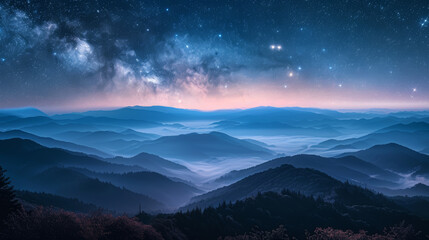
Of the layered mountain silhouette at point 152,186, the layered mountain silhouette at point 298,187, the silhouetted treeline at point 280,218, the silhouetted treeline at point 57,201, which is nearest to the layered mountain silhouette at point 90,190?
the layered mountain silhouette at point 152,186

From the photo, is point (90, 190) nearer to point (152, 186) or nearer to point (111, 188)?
point (111, 188)

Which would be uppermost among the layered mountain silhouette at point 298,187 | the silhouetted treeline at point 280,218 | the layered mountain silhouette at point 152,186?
the silhouetted treeline at point 280,218

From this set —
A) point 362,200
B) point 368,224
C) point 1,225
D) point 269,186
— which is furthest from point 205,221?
point 269,186

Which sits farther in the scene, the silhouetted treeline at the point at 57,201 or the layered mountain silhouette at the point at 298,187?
the silhouetted treeline at the point at 57,201

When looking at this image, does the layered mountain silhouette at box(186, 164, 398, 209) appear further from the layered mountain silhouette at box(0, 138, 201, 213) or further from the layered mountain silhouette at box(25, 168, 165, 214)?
the layered mountain silhouette at box(0, 138, 201, 213)

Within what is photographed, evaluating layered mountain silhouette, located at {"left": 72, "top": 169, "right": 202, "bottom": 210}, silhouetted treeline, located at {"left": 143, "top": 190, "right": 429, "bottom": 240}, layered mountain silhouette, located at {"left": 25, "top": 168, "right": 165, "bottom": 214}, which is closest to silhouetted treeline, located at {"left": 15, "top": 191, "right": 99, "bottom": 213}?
layered mountain silhouette, located at {"left": 25, "top": 168, "right": 165, "bottom": 214}

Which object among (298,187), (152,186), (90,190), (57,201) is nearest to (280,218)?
(298,187)

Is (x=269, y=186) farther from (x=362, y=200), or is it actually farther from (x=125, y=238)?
A: (x=125, y=238)

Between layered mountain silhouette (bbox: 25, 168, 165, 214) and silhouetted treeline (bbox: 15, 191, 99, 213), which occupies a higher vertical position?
Result: silhouetted treeline (bbox: 15, 191, 99, 213)

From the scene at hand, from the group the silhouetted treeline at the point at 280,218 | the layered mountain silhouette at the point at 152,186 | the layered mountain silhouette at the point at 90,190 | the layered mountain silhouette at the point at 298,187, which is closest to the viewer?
the silhouetted treeline at the point at 280,218

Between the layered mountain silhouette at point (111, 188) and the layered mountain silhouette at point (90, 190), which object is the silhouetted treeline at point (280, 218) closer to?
the layered mountain silhouette at point (90, 190)

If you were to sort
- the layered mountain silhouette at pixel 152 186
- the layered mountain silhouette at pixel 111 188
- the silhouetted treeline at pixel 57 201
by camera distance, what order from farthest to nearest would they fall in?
1. the layered mountain silhouette at pixel 152 186
2. the layered mountain silhouette at pixel 111 188
3. the silhouetted treeline at pixel 57 201

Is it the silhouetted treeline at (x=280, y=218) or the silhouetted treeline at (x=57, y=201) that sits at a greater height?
the silhouetted treeline at (x=280, y=218)
